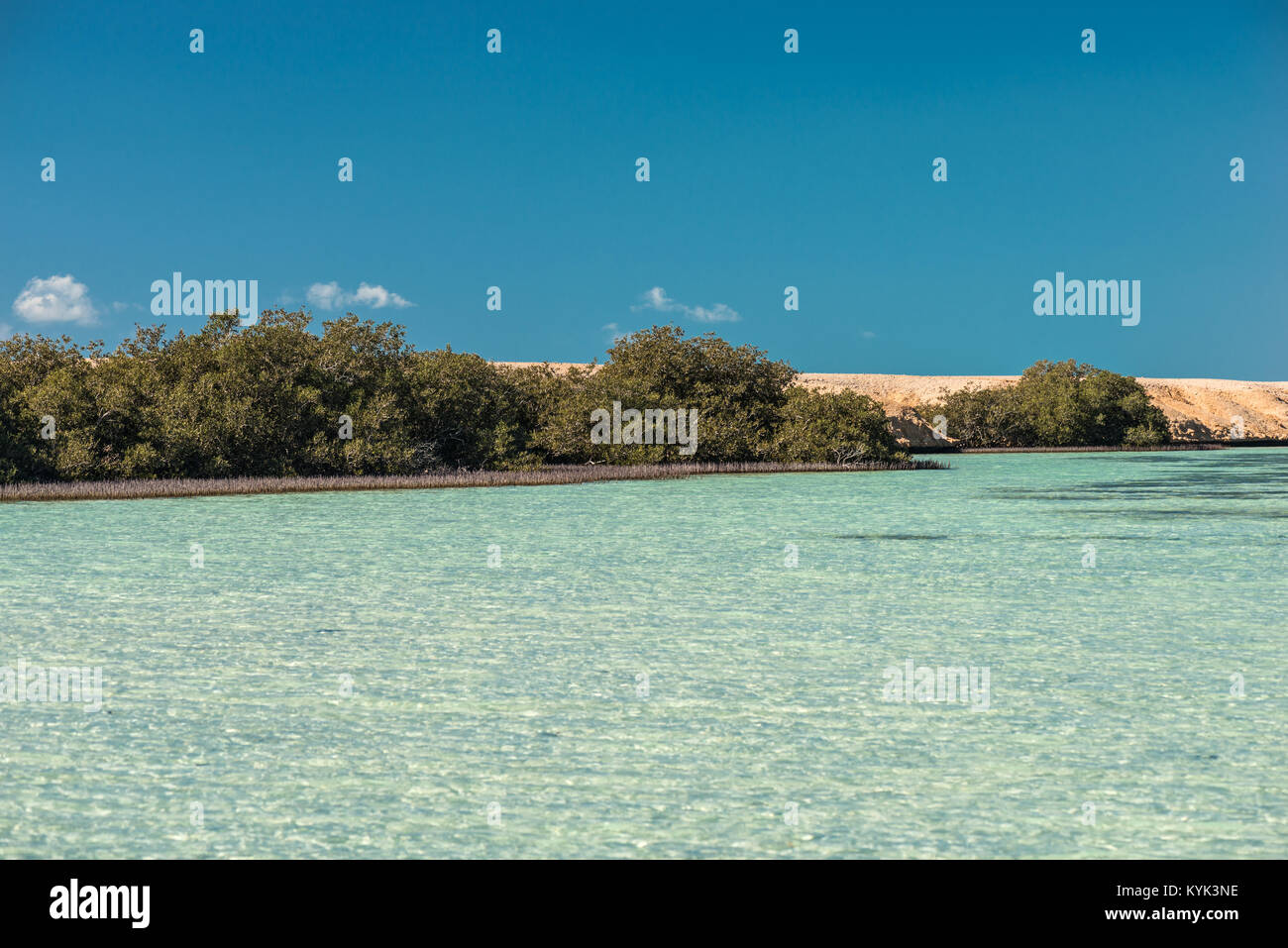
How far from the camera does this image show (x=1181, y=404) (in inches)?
5187

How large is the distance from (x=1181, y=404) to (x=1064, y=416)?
5442cm

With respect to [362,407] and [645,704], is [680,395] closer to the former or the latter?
[362,407]

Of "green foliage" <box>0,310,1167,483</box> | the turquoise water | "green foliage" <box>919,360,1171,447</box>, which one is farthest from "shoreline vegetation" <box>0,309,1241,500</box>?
"green foliage" <box>919,360,1171,447</box>

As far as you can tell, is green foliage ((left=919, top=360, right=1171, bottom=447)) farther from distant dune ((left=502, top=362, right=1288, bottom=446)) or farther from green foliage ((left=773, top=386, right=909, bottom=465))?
green foliage ((left=773, top=386, right=909, bottom=465))

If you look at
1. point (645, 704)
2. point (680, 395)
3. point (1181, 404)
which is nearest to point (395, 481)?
point (680, 395)

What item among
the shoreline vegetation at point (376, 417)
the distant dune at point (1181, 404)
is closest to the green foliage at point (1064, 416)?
the distant dune at point (1181, 404)

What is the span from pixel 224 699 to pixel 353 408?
33.8 m

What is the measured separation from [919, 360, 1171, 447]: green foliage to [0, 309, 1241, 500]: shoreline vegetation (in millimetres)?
36333

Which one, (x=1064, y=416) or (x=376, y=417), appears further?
(x=1064, y=416)

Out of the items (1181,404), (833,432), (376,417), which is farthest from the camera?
(1181,404)

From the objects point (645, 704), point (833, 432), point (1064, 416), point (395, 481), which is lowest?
point (645, 704)

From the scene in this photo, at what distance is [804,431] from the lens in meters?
49.4
